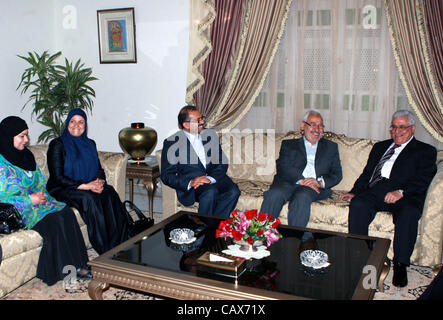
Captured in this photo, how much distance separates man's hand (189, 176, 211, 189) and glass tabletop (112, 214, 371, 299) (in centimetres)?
75

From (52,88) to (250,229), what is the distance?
362 centimetres

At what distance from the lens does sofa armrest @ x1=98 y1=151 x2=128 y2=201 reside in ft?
12.7

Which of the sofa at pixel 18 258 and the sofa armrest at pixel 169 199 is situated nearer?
the sofa at pixel 18 258

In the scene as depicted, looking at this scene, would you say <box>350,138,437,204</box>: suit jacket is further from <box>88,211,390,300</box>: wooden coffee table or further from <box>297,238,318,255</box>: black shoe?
<box>297,238,318,255</box>: black shoe

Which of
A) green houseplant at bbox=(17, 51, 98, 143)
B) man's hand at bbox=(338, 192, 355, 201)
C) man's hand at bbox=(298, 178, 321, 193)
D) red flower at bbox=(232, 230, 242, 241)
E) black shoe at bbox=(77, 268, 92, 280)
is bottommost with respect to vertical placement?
black shoe at bbox=(77, 268, 92, 280)

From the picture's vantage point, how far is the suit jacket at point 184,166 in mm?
3816

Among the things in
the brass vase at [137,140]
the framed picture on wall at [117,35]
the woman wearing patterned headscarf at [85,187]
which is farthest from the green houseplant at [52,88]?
the woman wearing patterned headscarf at [85,187]

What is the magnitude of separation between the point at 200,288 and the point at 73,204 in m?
1.68

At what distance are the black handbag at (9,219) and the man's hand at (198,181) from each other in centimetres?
141

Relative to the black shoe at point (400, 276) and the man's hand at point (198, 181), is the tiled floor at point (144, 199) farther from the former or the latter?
the black shoe at point (400, 276)

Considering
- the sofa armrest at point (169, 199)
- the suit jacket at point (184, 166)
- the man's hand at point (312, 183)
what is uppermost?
the suit jacket at point (184, 166)

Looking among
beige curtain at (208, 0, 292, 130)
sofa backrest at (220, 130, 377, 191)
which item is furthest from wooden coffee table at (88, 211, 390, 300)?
beige curtain at (208, 0, 292, 130)

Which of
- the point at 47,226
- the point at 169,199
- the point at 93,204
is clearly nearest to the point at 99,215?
the point at 93,204

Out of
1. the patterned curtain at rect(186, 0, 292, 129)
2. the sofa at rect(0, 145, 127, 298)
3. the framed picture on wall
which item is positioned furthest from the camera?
the framed picture on wall
